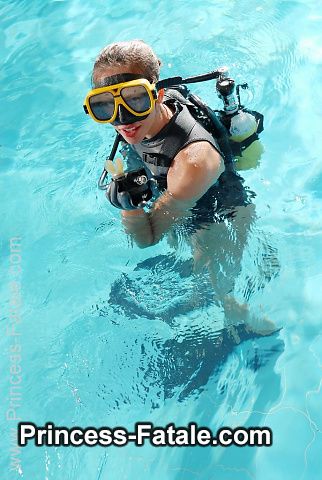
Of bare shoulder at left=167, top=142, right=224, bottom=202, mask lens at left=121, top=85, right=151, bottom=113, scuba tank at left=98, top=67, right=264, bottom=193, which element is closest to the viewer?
mask lens at left=121, top=85, right=151, bottom=113

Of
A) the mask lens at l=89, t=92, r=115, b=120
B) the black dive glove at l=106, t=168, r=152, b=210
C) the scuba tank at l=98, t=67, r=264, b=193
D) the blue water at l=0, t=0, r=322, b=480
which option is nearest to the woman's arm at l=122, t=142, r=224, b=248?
the black dive glove at l=106, t=168, r=152, b=210

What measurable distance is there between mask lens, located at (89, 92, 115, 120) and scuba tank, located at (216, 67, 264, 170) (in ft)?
2.40

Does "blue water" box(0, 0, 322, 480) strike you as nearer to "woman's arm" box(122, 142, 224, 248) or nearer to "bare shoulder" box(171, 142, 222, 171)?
"woman's arm" box(122, 142, 224, 248)

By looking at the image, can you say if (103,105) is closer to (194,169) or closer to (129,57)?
(129,57)

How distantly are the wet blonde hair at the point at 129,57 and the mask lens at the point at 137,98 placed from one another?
13 centimetres

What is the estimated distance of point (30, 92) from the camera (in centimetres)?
600

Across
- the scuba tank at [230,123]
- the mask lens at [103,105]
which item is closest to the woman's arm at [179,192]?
the scuba tank at [230,123]

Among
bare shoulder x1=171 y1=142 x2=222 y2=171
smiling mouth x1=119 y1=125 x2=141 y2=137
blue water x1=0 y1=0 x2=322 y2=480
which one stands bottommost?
blue water x1=0 y1=0 x2=322 y2=480

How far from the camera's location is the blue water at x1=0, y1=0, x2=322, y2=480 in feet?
11.3

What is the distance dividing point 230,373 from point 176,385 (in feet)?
1.20

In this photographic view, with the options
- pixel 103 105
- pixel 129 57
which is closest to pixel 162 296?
pixel 103 105

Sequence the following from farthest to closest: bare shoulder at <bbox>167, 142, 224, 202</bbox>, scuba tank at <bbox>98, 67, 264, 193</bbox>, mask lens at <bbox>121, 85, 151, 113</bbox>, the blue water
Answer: the blue water, scuba tank at <bbox>98, 67, 264, 193</bbox>, bare shoulder at <bbox>167, 142, 224, 202</bbox>, mask lens at <bbox>121, 85, 151, 113</bbox>

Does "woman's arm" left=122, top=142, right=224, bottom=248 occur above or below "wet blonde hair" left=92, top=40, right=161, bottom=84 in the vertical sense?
below

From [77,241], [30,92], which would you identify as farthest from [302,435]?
[30,92]
